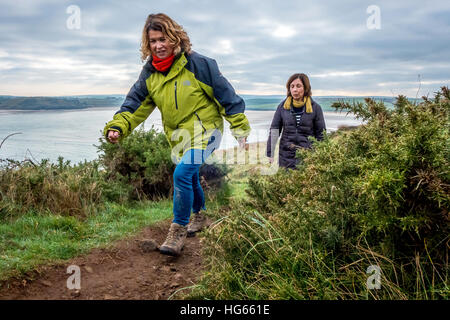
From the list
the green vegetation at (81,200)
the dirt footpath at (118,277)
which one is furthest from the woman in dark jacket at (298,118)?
the dirt footpath at (118,277)

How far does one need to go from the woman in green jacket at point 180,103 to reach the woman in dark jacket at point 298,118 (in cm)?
214

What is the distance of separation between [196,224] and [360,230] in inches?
110

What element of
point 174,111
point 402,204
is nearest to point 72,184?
point 174,111

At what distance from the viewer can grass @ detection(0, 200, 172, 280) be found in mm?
3451

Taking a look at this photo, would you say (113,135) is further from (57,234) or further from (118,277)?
(118,277)

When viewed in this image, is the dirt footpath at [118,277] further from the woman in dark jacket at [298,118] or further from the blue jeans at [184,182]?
the woman in dark jacket at [298,118]

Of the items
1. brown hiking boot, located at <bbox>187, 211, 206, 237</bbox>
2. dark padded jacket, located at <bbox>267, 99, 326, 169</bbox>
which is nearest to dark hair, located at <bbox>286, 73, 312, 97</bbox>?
dark padded jacket, located at <bbox>267, 99, 326, 169</bbox>

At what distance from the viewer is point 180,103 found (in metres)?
4.02

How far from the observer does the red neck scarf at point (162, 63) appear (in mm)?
3990

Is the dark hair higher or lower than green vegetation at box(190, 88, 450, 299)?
higher

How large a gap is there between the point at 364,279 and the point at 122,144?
18.7 feet

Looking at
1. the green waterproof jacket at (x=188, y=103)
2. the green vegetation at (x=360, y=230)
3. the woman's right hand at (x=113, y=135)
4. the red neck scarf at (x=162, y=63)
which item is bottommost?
the green vegetation at (x=360, y=230)

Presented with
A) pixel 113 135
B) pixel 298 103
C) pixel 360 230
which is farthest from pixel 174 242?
pixel 298 103

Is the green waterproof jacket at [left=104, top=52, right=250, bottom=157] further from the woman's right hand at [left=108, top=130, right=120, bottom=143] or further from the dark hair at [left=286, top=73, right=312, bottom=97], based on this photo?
the dark hair at [left=286, top=73, right=312, bottom=97]
